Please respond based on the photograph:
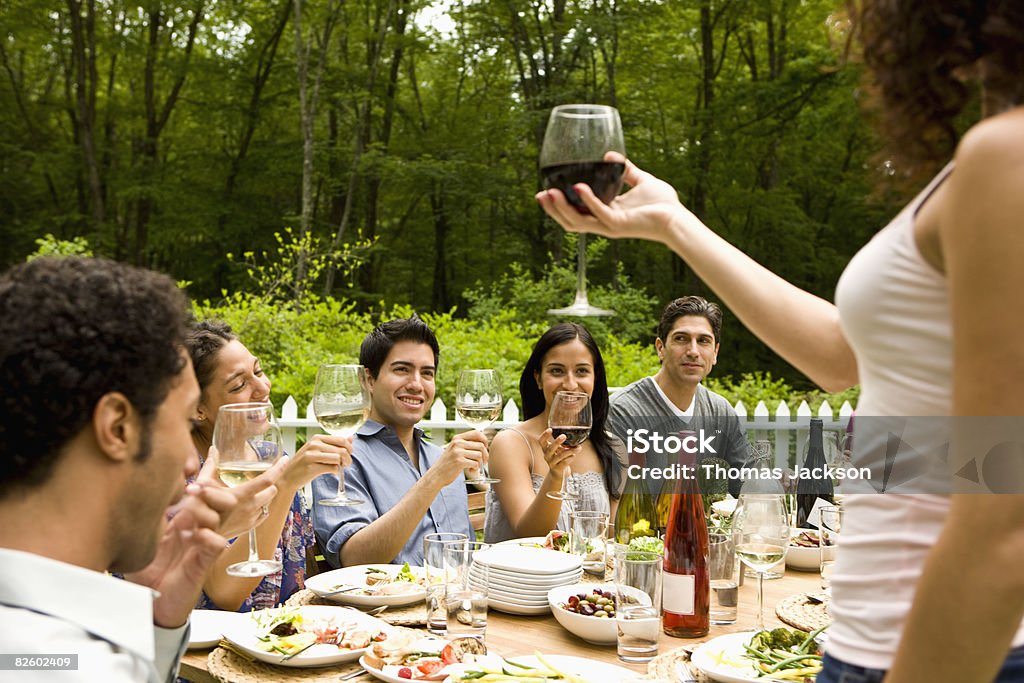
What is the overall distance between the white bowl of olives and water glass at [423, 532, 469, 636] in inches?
10.6

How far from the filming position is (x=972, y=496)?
75cm

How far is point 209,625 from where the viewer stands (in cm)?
193

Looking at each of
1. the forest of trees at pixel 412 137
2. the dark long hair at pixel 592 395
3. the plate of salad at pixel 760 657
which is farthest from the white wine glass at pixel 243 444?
the forest of trees at pixel 412 137

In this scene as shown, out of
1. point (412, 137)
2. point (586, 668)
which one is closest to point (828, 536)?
point (586, 668)

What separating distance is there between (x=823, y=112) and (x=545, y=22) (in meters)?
3.93

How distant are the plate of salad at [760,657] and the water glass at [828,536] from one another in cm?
50

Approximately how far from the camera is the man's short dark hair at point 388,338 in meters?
3.18

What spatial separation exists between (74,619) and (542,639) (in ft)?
3.68

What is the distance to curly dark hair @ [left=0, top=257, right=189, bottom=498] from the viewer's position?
1055 millimetres

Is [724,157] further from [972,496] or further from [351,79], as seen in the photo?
[972,496]

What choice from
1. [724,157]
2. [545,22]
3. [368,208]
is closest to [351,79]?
[368,208]

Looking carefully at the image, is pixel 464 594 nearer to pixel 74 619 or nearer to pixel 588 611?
pixel 588 611

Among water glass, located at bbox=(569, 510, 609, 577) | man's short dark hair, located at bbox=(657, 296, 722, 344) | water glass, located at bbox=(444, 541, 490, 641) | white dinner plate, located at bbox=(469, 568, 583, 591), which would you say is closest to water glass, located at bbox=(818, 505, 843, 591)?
water glass, located at bbox=(569, 510, 609, 577)

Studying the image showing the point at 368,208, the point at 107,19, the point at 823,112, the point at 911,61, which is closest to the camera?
the point at 911,61
